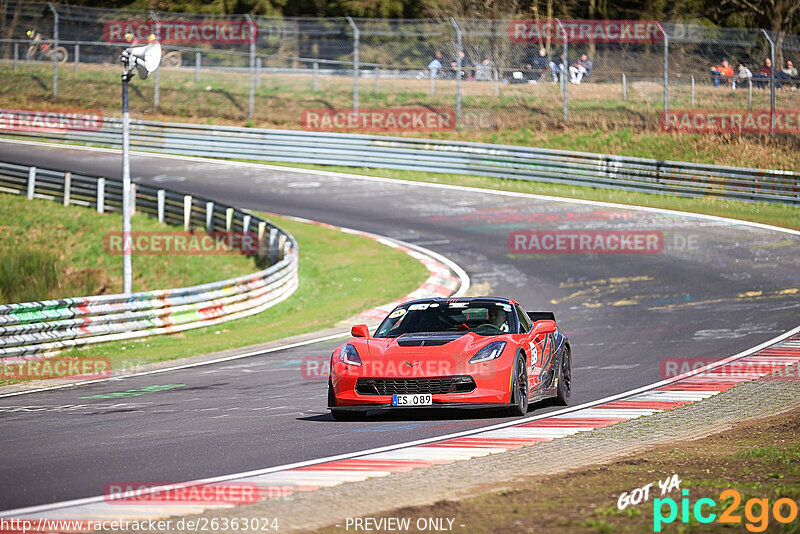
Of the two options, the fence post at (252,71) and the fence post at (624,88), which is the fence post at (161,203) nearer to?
the fence post at (252,71)

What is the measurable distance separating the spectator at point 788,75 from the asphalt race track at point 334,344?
6.11m

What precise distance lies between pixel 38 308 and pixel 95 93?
2988cm

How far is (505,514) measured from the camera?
609cm

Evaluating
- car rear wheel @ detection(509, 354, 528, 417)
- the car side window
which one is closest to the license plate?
car rear wheel @ detection(509, 354, 528, 417)

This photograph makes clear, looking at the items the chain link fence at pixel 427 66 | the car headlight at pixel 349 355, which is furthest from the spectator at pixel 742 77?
the car headlight at pixel 349 355

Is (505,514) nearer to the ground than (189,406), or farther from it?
farther from it

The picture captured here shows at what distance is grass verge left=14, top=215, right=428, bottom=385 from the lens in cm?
1786

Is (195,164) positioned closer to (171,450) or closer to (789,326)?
(789,326)

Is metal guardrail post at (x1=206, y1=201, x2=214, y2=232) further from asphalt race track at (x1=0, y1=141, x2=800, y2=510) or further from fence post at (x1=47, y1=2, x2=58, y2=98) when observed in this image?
fence post at (x1=47, y1=2, x2=58, y2=98)

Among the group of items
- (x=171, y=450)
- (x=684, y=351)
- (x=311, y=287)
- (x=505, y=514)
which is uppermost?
(x=505, y=514)

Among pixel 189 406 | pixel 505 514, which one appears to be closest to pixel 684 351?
pixel 189 406

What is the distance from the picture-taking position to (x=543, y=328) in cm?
1121

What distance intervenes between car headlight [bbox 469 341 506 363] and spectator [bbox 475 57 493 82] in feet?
87.0

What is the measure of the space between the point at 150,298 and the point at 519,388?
10.2m
